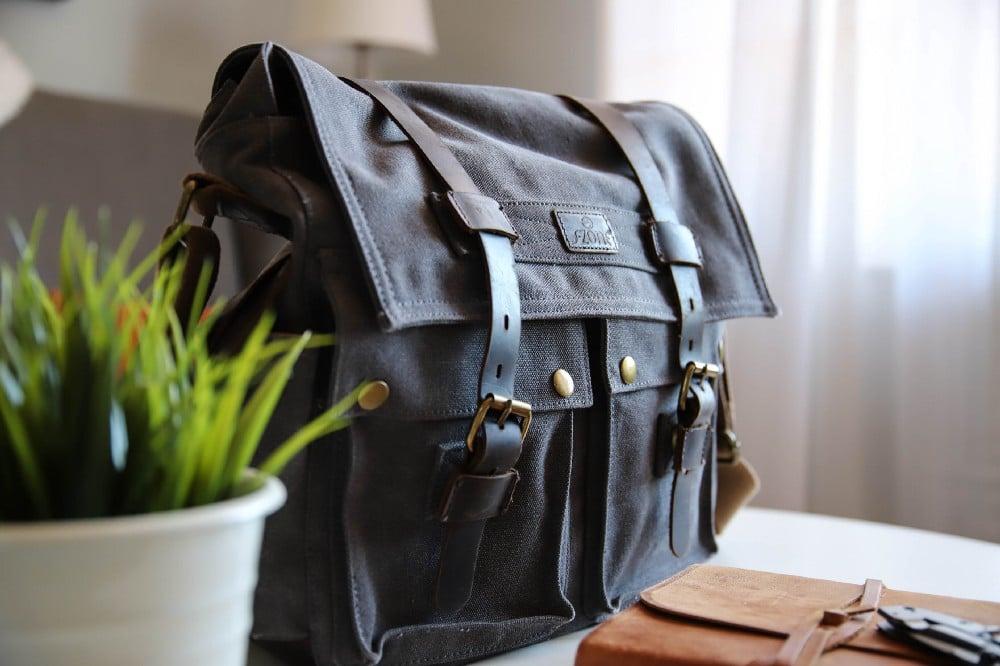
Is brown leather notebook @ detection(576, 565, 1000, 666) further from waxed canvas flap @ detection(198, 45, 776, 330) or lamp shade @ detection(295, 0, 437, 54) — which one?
lamp shade @ detection(295, 0, 437, 54)

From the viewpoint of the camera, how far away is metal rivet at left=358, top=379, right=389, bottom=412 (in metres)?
0.61

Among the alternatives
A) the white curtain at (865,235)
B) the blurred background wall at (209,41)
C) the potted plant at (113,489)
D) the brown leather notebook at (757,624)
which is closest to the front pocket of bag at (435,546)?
the brown leather notebook at (757,624)

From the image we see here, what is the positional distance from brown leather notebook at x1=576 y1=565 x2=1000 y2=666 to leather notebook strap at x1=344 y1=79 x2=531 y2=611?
11cm

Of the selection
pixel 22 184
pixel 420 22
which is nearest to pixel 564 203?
pixel 22 184

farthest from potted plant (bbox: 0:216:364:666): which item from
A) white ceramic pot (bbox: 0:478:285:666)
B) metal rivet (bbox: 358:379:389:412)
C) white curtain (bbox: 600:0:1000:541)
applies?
white curtain (bbox: 600:0:1000:541)

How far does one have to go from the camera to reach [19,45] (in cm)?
184

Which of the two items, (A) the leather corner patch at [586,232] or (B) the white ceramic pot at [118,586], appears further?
(A) the leather corner patch at [586,232]

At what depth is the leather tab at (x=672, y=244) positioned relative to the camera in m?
0.85

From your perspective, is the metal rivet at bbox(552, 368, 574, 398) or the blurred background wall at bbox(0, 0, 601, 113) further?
the blurred background wall at bbox(0, 0, 601, 113)

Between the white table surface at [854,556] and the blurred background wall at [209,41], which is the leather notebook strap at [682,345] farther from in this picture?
the blurred background wall at [209,41]

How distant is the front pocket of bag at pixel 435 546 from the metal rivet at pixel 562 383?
0.02 meters

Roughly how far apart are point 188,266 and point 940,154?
1.23 meters

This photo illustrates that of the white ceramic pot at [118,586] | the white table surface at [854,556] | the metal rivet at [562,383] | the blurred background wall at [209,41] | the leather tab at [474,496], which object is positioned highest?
the blurred background wall at [209,41]

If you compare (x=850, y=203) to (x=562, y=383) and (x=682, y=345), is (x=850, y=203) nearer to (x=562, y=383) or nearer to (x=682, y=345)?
(x=682, y=345)
